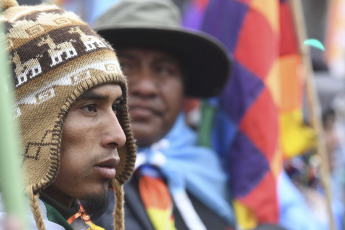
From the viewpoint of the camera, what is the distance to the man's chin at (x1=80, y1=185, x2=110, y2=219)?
1.28 meters

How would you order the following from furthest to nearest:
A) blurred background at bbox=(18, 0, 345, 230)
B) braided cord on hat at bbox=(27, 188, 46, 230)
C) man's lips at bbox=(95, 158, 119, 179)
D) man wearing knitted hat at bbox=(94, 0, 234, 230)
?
blurred background at bbox=(18, 0, 345, 230) < man wearing knitted hat at bbox=(94, 0, 234, 230) < man's lips at bbox=(95, 158, 119, 179) < braided cord on hat at bbox=(27, 188, 46, 230)

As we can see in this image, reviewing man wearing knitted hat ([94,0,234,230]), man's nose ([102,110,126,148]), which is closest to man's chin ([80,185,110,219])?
man's nose ([102,110,126,148])

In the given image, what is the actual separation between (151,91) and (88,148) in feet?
3.66

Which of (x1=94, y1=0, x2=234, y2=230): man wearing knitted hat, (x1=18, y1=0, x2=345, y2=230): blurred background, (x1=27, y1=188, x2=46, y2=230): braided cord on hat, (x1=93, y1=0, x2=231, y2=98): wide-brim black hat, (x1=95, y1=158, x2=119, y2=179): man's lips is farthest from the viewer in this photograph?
(x1=18, y1=0, x2=345, y2=230): blurred background

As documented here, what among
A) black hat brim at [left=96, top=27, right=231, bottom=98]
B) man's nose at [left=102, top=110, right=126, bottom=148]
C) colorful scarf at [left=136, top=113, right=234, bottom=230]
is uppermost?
black hat brim at [left=96, top=27, right=231, bottom=98]

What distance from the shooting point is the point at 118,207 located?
1433 mm

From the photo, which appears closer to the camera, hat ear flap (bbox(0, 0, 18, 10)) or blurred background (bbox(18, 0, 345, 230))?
hat ear flap (bbox(0, 0, 18, 10))

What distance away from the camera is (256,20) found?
8.86 ft

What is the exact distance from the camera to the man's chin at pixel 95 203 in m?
1.28

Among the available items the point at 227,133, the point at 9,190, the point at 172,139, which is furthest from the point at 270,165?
the point at 9,190

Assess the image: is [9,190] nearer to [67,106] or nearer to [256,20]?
[67,106]

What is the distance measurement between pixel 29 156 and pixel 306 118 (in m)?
2.80

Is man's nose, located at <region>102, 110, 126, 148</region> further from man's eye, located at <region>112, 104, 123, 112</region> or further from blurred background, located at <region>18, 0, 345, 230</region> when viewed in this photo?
blurred background, located at <region>18, 0, 345, 230</region>

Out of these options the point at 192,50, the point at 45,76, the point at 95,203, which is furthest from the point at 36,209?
the point at 192,50
